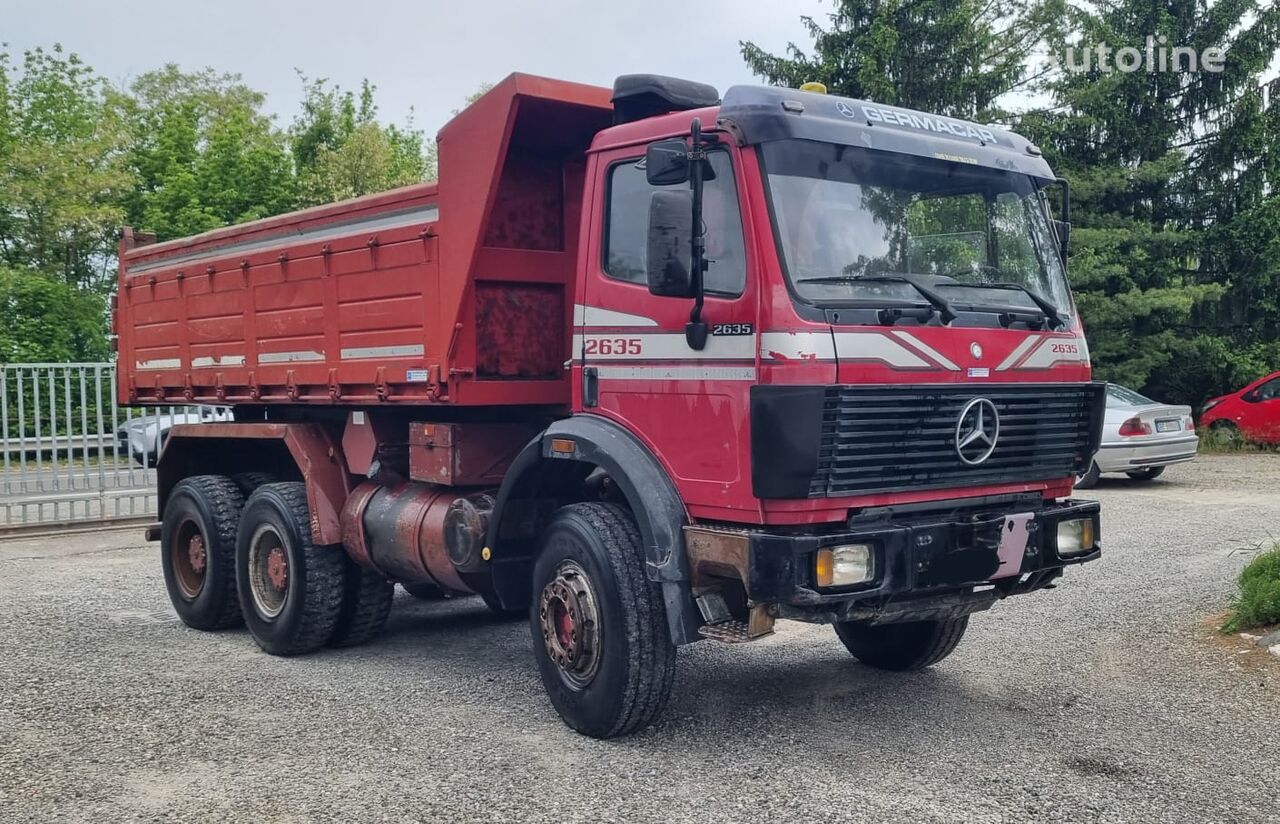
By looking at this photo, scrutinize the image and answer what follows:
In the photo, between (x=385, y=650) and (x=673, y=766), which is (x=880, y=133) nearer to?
(x=673, y=766)

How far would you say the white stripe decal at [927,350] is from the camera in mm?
4973

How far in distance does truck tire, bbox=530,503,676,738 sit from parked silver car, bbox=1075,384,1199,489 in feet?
36.7

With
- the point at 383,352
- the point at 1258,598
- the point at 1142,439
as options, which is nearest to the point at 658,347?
the point at 383,352

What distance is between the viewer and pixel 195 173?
32250 millimetres

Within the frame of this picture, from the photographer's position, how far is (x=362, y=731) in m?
5.71

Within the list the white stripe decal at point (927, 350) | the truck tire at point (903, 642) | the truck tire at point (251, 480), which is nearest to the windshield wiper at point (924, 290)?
the white stripe decal at point (927, 350)

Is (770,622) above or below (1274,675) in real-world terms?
above

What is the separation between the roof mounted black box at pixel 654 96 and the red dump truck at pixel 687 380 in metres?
0.02

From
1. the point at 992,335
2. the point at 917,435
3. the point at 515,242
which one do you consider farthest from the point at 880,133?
the point at 515,242

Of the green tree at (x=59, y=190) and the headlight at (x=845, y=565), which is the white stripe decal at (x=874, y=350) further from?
the green tree at (x=59, y=190)

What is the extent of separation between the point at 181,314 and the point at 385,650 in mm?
3047

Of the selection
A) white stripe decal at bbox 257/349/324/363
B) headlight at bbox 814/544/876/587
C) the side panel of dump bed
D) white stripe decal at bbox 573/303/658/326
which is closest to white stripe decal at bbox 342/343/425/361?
the side panel of dump bed

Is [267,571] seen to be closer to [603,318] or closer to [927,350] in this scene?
[603,318]

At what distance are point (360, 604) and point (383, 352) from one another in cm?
180
